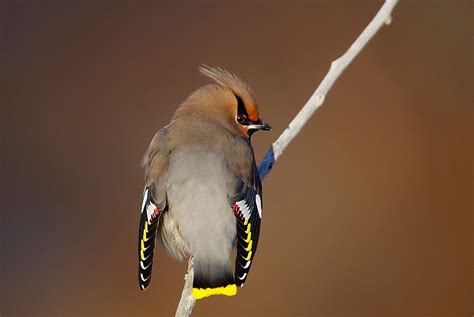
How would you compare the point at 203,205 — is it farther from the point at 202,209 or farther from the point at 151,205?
the point at 151,205

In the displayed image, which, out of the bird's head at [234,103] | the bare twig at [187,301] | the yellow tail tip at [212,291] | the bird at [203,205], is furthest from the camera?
the bird's head at [234,103]

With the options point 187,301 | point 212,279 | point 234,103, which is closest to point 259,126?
point 234,103

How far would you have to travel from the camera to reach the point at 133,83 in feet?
27.5

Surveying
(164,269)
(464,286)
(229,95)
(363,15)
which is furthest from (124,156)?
(229,95)

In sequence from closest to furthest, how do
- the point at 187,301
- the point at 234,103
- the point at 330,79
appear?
1. the point at 187,301
2. the point at 330,79
3. the point at 234,103

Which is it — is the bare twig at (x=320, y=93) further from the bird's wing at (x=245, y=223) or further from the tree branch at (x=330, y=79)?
the bird's wing at (x=245, y=223)

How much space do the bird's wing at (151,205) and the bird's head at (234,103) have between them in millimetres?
349

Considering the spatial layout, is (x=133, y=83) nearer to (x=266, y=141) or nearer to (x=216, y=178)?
(x=266, y=141)

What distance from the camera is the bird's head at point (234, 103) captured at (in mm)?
4250

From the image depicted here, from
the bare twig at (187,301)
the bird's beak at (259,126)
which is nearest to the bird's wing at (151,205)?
the bare twig at (187,301)

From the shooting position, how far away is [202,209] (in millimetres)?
3760

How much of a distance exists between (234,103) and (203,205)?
0.72m

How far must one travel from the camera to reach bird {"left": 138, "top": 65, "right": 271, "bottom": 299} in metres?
3.71

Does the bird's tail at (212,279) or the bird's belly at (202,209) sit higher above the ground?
the bird's belly at (202,209)
